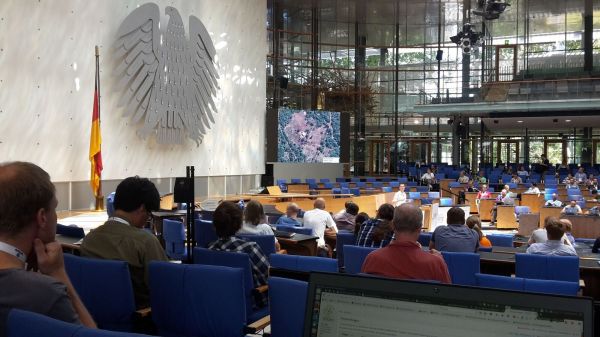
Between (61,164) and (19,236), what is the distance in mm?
10980

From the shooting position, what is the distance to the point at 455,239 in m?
6.03

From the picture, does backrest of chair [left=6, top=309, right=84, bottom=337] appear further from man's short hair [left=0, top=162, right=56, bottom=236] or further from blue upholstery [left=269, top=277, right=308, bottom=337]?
blue upholstery [left=269, top=277, right=308, bottom=337]

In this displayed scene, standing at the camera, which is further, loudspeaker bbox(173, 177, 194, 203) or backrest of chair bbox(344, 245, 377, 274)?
loudspeaker bbox(173, 177, 194, 203)

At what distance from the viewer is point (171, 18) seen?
15.3 m

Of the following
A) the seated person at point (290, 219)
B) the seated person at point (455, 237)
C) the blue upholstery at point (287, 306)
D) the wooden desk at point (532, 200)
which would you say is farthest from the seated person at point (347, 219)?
the wooden desk at point (532, 200)

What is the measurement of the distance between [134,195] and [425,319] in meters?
2.39

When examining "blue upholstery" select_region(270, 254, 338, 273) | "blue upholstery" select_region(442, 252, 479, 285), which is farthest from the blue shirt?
"blue upholstery" select_region(270, 254, 338, 273)

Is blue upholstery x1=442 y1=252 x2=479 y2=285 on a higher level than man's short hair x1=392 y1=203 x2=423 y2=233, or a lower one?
lower

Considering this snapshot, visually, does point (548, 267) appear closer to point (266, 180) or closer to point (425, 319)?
point (425, 319)

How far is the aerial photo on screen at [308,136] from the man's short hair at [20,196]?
2086 centimetres

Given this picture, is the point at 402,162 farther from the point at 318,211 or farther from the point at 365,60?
the point at 318,211

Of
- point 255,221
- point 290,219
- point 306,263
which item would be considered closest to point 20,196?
point 306,263

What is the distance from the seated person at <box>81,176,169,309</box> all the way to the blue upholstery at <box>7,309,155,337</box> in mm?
1684

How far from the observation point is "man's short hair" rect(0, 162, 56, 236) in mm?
1816
